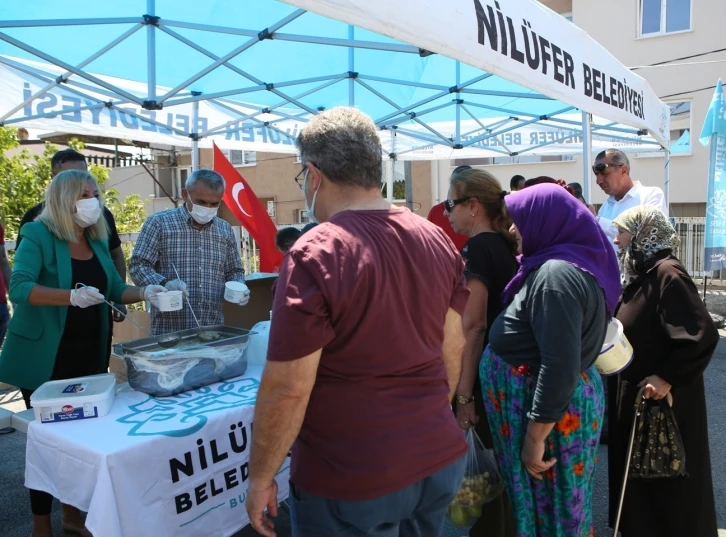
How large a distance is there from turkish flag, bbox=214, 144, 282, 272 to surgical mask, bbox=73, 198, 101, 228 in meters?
2.45

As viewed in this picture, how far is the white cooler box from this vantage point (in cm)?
185

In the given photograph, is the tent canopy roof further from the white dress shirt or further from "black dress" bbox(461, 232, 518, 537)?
"black dress" bbox(461, 232, 518, 537)

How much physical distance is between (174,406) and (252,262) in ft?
23.8

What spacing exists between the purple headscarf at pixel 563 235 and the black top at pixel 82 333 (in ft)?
6.37

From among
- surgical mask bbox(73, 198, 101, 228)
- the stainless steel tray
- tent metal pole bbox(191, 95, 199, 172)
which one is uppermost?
tent metal pole bbox(191, 95, 199, 172)

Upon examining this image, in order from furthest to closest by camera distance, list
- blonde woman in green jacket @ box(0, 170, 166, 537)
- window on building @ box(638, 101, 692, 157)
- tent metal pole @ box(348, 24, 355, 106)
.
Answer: window on building @ box(638, 101, 692, 157)
tent metal pole @ box(348, 24, 355, 106)
blonde woman in green jacket @ box(0, 170, 166, 537)

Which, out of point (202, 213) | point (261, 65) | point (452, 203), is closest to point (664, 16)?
point (261, 65)

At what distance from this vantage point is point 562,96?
10.0 ft

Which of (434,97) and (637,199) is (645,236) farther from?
(434,97)

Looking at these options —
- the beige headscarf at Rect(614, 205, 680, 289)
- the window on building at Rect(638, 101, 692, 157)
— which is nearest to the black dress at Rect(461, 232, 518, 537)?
the beige headscarf at Rect(614, 205, 680, 289)

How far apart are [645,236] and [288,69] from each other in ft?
12.9

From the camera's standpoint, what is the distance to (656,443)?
2215 mm

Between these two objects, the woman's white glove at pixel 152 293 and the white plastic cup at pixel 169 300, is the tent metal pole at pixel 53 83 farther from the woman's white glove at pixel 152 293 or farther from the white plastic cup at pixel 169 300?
the white plastic cup at pixel 169 300

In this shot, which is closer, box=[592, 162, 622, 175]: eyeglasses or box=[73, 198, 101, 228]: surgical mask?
box=[73, 198, 101, 228]: surgical mask
